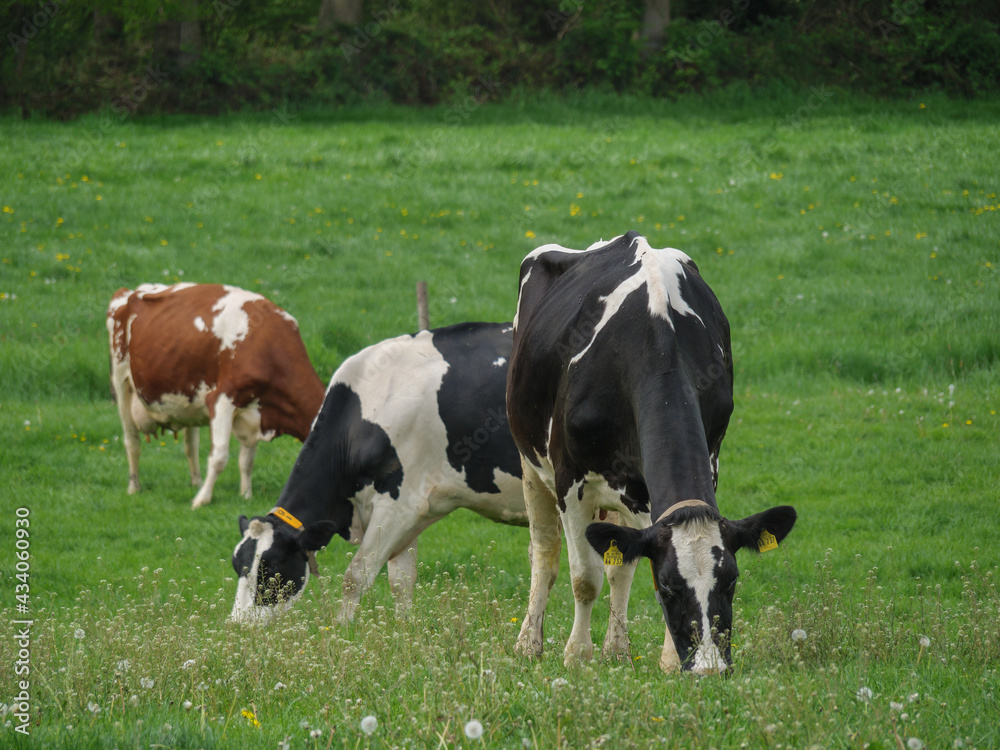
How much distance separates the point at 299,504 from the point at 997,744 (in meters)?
4.79

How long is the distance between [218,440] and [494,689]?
22.3 ft

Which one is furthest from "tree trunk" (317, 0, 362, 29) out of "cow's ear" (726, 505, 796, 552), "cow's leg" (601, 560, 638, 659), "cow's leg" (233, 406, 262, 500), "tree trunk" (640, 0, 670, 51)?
"cow's ear" (726, 505, 796, 552)

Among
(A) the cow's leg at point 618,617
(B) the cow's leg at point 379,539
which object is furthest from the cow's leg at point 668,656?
(B) the cow's leg at point 379,539

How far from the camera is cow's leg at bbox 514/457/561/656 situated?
6098 mm

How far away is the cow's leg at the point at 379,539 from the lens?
22.6 ft

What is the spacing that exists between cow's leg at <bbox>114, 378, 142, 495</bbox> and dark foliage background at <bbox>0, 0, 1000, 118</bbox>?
16.2 metres

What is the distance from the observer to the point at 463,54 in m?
29.6

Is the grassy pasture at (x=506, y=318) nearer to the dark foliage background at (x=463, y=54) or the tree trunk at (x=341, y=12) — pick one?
the dark foliage background at (x=463, y=54)

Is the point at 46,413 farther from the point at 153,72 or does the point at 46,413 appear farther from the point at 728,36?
the point at 728,36

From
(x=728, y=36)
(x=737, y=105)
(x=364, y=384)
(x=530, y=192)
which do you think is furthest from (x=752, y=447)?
(x=728, y=36)

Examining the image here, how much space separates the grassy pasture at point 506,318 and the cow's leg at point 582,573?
11.3 inches

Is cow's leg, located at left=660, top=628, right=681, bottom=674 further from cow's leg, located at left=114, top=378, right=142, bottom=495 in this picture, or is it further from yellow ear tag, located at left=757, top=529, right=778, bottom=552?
cow's leg, located at left=114, top=378, right=142, bottom=495

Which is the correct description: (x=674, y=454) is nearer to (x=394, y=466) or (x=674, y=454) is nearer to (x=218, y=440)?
(x=394, y=466)

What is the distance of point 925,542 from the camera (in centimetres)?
796
